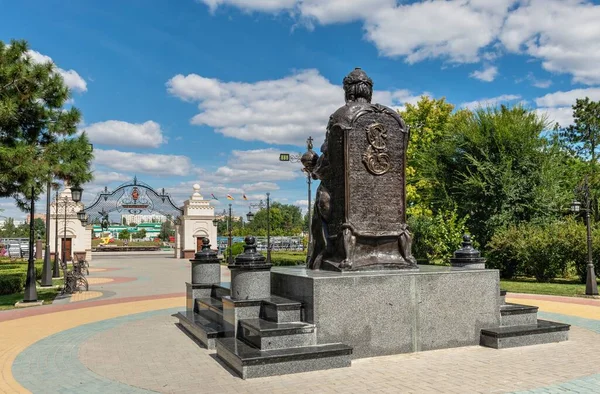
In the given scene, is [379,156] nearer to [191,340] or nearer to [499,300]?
[499,300]

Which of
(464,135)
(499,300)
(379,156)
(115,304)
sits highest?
(464,135)

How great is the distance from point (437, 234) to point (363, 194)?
60.5ft

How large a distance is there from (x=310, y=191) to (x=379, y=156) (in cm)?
1777

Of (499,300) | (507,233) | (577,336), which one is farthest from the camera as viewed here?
(507,233)

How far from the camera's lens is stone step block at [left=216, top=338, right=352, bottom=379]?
6137mm

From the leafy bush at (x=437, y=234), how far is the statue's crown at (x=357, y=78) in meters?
17.8

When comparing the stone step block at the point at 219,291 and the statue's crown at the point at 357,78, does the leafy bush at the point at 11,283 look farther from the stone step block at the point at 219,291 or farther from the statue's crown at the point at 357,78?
the statue's crown at the point at 357,78

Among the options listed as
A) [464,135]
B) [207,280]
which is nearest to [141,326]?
[207,280]

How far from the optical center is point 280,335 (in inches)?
260

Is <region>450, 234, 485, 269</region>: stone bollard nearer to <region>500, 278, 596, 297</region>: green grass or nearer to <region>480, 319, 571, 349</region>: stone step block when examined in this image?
<region>480, 319, 571, 349</region>: stone step block

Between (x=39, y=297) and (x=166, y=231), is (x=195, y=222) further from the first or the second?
(x=166, y=231)

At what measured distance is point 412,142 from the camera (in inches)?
1268

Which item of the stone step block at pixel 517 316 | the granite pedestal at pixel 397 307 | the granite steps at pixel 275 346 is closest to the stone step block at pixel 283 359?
the granite steps at pixel 275 346

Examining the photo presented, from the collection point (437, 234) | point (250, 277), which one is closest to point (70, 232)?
point (437, 234)
